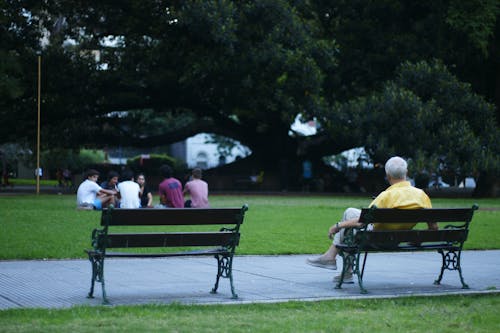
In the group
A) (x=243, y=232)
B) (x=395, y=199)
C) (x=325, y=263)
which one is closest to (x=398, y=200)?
(x=395, y=199)

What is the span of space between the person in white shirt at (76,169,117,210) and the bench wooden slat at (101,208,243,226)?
11830 mm

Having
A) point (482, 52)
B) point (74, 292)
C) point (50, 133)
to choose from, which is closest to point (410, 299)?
point (74, 292)

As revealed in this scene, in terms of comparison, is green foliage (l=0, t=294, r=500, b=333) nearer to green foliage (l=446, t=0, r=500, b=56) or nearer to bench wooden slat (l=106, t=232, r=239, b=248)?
bench wooden slat (l=106, t=232, r=239, b=248)

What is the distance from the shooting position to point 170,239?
8633 millimetres

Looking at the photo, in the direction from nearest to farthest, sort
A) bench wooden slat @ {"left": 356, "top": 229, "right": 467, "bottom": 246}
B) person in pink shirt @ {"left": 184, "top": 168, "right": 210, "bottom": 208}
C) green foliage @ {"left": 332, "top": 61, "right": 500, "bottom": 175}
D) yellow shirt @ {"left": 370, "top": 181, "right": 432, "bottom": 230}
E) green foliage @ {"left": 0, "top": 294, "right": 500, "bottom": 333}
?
green foliage @ {"left": 0, "top": 294, "right": 500, "bottom": 333}
bench wooden slat @ {"left": 356, "top": 229, "right": 467, "bottom": 246}
yellow shirt @ {"left": 370, "top": 181, "right": 432, "bottom": 230}
person in pink shirt @ {"left": 184, "top": 168, "right": 210, "bottom": 208}
green foliage @ {"left": 332, "top": 61, "right": 500, "bottom": 175}

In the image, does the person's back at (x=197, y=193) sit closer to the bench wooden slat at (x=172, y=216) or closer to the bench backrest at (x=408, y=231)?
the bench backrest at (x=408, y=231)

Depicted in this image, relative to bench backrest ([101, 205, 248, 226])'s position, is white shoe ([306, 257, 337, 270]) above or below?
below

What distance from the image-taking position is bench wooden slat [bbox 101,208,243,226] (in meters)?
8.33

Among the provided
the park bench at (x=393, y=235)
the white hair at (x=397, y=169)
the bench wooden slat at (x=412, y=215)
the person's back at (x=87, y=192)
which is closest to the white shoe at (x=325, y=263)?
the park bench at (x=393, y=235)

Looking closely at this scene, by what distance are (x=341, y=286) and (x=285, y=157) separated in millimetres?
41044

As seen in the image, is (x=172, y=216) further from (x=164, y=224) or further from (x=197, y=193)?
(x=197, y=193)

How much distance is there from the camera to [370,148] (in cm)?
3856

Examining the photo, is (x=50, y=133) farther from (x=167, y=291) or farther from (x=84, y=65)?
(x=167, y=291)

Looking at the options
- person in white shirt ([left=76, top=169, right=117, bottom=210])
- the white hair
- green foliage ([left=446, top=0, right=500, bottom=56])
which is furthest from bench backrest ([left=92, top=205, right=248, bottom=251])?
green foliage ([left=446, top=0, right=500, bottom=56])
